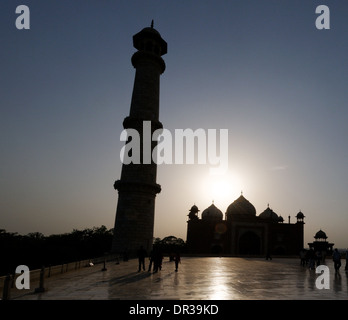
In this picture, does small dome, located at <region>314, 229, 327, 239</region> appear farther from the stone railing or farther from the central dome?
the stone railing

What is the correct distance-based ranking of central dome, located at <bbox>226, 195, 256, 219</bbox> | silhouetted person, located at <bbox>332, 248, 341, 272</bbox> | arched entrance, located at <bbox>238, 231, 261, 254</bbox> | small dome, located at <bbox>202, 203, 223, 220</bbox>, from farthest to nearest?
small dome, located at <bbox>202, 203, 223, 220</bbox>, central dome, located at <bbox>226, 195, 256, 219</bbox>, arched entrance, located at <bbox>238, 231, 261, 254</bbox>, silhouetted person, located at <bbox>332, 248, 341, 272</bbox>

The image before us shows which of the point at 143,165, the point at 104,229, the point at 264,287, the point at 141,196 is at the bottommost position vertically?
the point at 104,229

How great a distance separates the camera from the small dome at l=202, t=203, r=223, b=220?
57.7 meters

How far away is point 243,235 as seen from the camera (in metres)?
51.1

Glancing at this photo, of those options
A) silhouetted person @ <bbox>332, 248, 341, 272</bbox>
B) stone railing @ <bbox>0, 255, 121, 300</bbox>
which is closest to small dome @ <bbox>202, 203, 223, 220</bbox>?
stone railing @ <bbox>0, 255, 121, 300</bbox>

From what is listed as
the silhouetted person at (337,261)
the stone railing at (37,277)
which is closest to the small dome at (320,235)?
the silhouetted person at (337,261)

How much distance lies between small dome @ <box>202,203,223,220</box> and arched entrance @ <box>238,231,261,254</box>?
7.56 metres

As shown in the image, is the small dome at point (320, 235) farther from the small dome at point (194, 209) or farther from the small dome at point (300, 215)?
the small dome at point (194, 209)

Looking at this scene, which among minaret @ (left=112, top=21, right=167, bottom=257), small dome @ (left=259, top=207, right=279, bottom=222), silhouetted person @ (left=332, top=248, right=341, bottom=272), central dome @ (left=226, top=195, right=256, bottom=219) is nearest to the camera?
silhouetted person @ (left=332, top=248, right=341, bottom=272)
